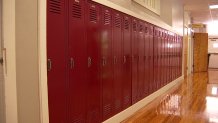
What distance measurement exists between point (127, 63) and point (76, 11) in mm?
1942

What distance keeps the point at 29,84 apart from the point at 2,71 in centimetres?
48

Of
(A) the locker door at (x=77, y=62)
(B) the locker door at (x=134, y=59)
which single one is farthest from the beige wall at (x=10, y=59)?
(B) the locker door at (x=134, y=59)

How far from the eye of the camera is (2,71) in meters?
2.69

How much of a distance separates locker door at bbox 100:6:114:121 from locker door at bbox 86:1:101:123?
0.15 meters

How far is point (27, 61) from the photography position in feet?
8.04

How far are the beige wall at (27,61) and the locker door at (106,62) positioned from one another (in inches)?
53.3

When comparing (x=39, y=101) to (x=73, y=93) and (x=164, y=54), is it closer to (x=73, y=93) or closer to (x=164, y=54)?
(x=73, y=93)

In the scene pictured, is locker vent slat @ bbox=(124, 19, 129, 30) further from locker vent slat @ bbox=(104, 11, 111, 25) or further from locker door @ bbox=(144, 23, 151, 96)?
locker door @ bbox=(144, 23, 151, 96)

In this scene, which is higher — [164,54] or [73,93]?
[164,54]

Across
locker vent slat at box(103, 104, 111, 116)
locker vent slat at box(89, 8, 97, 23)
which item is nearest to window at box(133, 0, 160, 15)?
locker vent slat at box(89, 8, 97, 23)

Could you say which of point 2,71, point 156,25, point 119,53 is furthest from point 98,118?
point 156,25

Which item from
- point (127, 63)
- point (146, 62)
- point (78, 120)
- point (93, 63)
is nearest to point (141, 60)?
point (146, 62)

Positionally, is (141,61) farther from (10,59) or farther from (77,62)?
(10,59)

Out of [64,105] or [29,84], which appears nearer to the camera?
[29,84]
